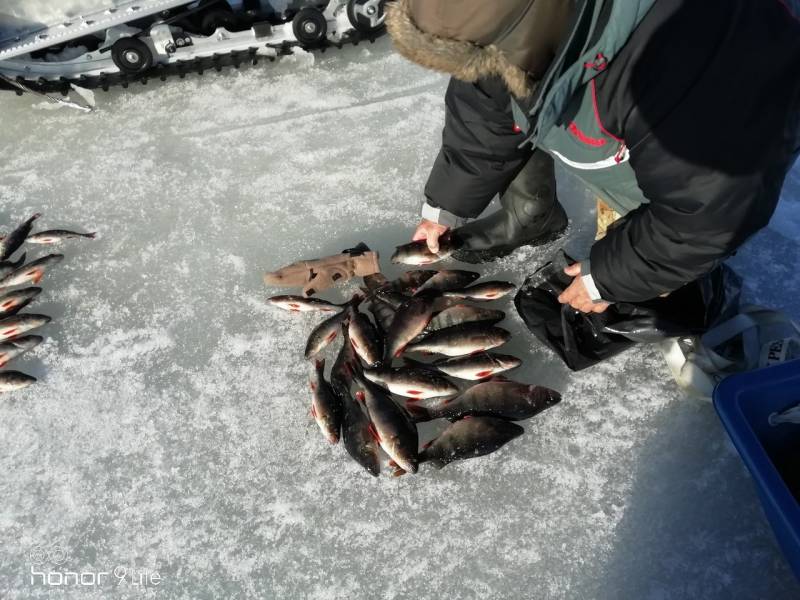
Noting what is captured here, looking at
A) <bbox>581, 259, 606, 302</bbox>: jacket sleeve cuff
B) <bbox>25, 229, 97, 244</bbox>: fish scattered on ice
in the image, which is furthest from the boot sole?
<bbox>25, 229, 97, 244</bbox>: fish scattered on ice

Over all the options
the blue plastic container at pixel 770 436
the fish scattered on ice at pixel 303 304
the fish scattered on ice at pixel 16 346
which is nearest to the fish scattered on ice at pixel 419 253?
the fish scattered on ice at pixel 303 304

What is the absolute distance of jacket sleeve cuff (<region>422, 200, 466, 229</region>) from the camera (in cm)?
272

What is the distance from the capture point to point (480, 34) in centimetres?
141

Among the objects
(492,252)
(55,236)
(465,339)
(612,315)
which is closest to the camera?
(612,315)

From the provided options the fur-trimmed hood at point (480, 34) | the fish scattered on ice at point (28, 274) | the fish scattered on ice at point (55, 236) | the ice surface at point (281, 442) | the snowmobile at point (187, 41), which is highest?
the fur-trimmed hood at point (480, 34)

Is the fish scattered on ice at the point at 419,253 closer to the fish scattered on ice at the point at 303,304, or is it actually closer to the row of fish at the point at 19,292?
the fish scattered on ice at the point at 303,304

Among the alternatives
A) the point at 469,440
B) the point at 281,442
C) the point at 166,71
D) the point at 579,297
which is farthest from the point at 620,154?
the point at 166,71

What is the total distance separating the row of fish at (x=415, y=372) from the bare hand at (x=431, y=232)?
0.05 meters

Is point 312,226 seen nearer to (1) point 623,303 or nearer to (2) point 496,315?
(2) point 496,315

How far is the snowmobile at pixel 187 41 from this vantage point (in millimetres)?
3551

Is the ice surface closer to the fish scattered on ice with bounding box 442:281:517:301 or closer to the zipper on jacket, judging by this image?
the fish scattered on ice with bounding box 442:281:517:301

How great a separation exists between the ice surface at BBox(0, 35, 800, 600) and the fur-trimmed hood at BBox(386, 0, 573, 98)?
149 cm

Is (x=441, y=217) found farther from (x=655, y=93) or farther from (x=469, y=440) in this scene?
(x=655, y=93)

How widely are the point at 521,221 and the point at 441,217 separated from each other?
430 millimetres
